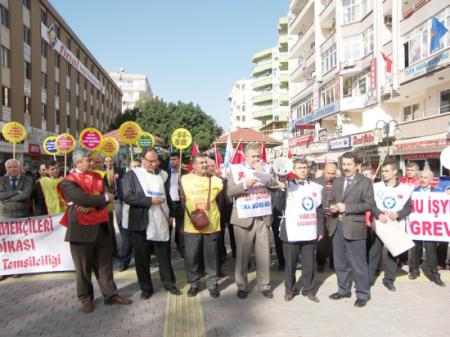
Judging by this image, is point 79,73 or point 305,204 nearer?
point 305,204

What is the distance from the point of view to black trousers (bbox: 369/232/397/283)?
5.74m

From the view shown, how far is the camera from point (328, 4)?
32844 mm

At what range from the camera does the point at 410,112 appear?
85.3 ft

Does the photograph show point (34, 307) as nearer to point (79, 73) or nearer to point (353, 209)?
point (353, 209)

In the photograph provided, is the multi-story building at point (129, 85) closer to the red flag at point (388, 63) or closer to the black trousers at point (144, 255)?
the red flag at point (388, 63)

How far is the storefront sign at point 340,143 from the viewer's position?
2960cm

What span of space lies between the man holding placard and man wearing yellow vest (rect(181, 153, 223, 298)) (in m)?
2.33

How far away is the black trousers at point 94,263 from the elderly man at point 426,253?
4.44 metres

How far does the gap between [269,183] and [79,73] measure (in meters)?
45.5

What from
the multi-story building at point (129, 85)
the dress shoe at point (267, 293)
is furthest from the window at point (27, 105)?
the multi-story building at point (129, 85)

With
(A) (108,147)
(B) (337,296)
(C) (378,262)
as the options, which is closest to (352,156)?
(C) (378,262)

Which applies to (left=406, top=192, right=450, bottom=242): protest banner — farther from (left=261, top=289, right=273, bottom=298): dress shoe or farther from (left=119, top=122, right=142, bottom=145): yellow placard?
(left=119, top=122, right=142, bottom=145): yellow placard

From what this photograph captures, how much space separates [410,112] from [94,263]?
83.1 ft

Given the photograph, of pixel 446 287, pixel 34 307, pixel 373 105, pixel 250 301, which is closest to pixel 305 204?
pixel 250 301
